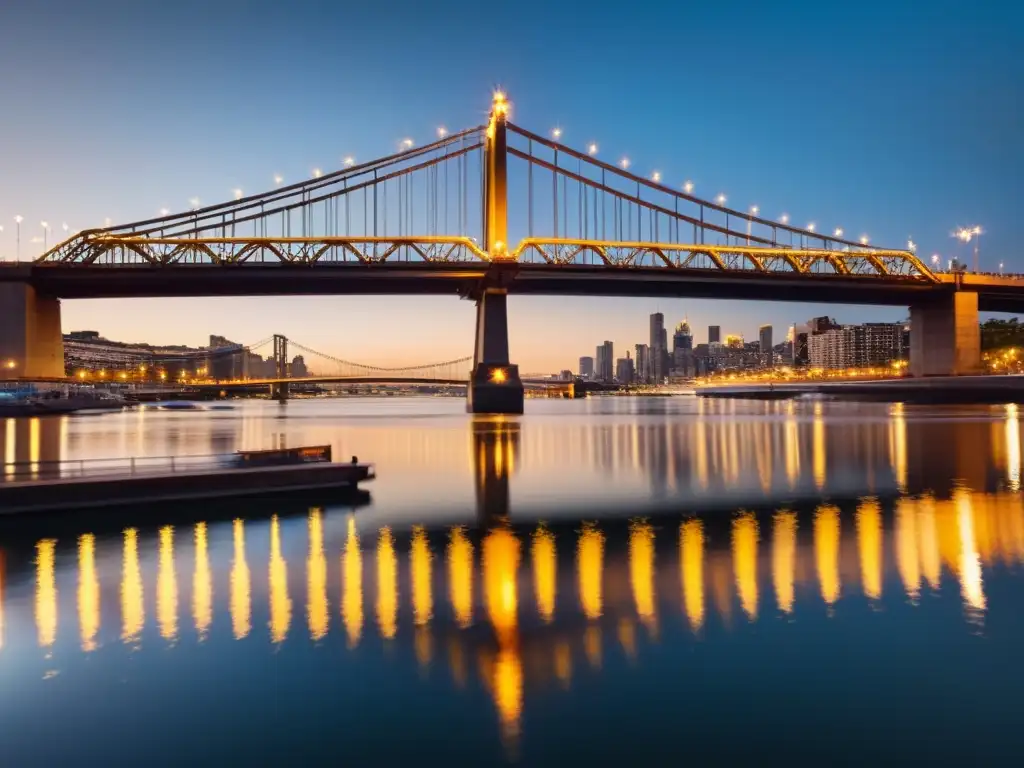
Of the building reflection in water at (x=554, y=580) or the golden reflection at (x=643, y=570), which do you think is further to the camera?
the golden reflection at (x=643, y=570)

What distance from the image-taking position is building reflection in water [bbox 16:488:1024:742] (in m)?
10.1

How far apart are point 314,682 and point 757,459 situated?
29.7 metres

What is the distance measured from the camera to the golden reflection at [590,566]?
38.7 feet

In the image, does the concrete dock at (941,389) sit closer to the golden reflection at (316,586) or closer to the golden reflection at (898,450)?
the golden reflection at (898,450)

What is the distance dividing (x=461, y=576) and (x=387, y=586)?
132 cm

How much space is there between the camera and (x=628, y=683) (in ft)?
28.5

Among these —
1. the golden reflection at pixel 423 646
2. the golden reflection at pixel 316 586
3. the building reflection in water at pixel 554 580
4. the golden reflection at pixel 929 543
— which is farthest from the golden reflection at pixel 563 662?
the golden reflection at pixel 929 543

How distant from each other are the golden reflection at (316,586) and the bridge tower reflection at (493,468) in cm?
407

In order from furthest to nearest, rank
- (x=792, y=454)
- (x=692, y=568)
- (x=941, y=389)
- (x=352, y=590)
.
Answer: (x=941, y=389), (x=792, y=454), (x=692, y=568), (x=352, y=590)

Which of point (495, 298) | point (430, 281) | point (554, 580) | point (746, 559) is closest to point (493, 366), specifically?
point (495, 298)

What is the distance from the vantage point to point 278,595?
12.8 metres

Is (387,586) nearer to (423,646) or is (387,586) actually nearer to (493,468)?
(423,646)

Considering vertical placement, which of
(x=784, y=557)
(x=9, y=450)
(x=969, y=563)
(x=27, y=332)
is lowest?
(x=969, y=563)

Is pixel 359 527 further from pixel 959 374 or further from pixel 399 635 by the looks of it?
pixel 959 374
